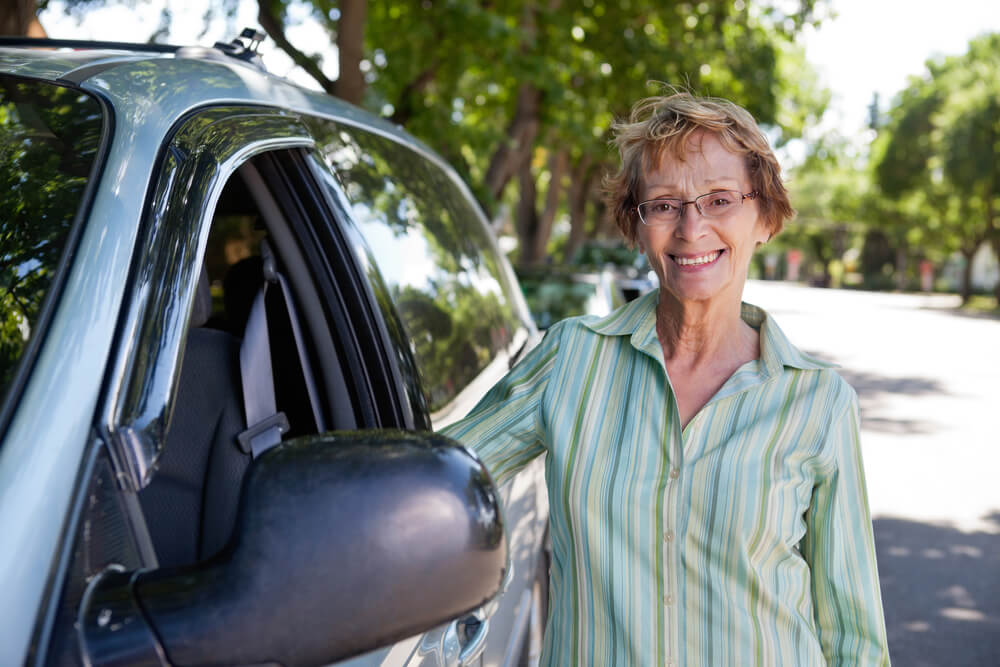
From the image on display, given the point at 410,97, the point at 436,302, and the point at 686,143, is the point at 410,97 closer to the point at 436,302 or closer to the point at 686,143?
the point at 436,302

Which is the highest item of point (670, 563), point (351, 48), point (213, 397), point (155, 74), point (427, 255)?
point (351, 48)

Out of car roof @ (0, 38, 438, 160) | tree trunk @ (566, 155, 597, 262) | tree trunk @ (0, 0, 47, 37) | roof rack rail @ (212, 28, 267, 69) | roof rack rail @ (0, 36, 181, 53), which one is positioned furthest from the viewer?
tree trunk @ (566, 155, 597, 262)

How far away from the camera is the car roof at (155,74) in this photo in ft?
5.08

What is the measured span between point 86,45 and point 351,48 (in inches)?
232

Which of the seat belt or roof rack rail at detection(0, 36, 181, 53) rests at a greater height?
roof rack rail at detection(0, 36, 181, 53)

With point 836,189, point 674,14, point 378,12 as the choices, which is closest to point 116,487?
point 378,12

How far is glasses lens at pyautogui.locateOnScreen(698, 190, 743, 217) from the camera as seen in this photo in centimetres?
187

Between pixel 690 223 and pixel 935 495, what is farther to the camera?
pixel 935 495

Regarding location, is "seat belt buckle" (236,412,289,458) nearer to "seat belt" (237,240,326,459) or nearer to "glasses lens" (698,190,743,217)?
"seat belt" (237,240,326,459)

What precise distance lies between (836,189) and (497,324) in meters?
A: 82.6

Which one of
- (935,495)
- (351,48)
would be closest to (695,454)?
(935,495)

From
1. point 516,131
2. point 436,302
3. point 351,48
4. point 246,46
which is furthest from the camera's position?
point 516,131

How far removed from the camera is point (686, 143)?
186 centimetres

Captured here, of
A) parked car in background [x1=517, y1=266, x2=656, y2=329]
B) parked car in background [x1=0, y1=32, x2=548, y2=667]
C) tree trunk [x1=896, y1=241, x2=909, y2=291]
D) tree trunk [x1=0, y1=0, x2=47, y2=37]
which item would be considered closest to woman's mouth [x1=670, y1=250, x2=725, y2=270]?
parked car in background [x1=0, y1=32, x2=548, y2=667]
